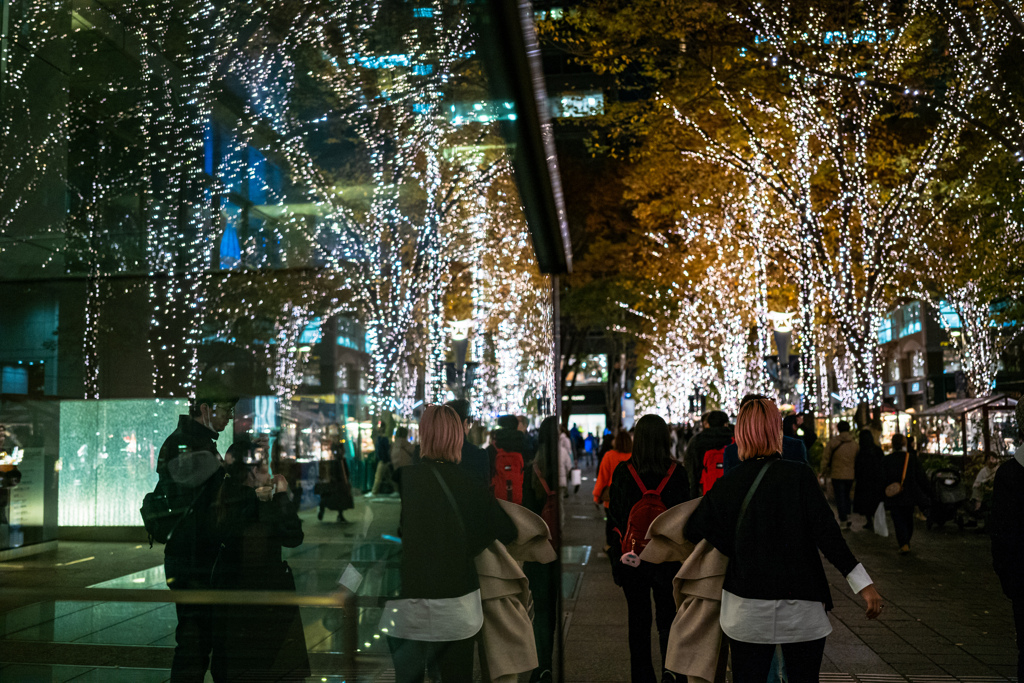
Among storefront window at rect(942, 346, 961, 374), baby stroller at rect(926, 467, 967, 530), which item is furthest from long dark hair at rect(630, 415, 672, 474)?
storefront window at rect(942, 346, 961, 374)

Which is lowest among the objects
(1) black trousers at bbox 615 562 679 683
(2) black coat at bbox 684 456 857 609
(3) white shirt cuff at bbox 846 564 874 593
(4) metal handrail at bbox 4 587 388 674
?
(1) black trousers at bbox 615 562 679 683

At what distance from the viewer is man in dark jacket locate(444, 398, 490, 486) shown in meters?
2.91

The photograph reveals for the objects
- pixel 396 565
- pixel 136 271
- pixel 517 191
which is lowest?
pixel 396 565

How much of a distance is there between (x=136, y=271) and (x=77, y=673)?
1.12 meters

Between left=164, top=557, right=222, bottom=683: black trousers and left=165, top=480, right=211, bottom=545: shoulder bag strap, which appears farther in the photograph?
left=165, top=480, right=211, bottom=545: shoulder bag strap

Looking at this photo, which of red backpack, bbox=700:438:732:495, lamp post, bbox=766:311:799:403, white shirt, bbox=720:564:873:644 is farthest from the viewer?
lamp post, bbox=766:311:799:403

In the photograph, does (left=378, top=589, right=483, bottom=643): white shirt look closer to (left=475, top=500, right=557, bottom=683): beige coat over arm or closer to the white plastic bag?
(left=475, top=500, right=557, bottom=683): beige coat over arm

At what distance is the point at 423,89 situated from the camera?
354cm

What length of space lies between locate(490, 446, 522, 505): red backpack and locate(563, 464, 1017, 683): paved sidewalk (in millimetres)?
2915

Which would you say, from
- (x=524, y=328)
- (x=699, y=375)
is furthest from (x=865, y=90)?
(x=699, y=375)

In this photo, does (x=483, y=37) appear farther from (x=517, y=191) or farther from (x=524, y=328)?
(x=524, y=328)

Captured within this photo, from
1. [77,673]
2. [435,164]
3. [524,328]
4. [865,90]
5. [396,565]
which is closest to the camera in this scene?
[77,673]

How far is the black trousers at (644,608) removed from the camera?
17.5 ft

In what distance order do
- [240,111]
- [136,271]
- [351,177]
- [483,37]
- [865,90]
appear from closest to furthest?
1. [136,271]
2. [483,37]
3. [240,111]
4. [351,177]
5. [865,90]
